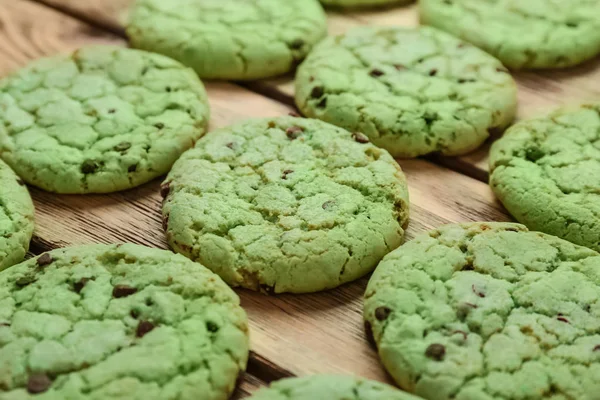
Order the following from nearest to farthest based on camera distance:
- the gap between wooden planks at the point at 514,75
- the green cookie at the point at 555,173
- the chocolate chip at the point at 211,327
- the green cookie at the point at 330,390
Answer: the green cookie at the point at 330,390, the chocolate chip at the point at 211,327, the green cookie at the point at 555,173, the gap between wooden planks at the point at 514,75

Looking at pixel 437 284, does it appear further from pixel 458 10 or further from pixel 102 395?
pixel 458 10

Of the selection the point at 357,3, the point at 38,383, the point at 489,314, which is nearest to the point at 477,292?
the point at 489,314

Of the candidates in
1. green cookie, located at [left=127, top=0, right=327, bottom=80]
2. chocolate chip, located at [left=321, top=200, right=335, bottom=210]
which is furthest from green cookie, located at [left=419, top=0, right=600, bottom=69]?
chocolate chip, located at [left=321, top=200, right=335, bottom=210]

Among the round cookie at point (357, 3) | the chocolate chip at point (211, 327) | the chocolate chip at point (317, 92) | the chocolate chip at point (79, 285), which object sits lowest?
the chocolate chip at point (211, 327)

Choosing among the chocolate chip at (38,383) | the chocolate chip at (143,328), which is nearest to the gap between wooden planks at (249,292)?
the chocolate chip at (143,328)

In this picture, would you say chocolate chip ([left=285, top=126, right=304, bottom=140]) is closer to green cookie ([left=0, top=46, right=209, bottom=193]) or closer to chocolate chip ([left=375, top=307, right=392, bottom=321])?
green cookie ([left=0, top=46, right=209, bottom=193])

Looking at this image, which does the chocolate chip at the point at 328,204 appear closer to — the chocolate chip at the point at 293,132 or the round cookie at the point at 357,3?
the chocolate chip at the point at 293,132

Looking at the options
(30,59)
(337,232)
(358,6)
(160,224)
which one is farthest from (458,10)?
(30,59)

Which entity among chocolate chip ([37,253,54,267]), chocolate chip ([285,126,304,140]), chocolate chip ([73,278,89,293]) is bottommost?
chocolate chip ([73,278,89,293])
